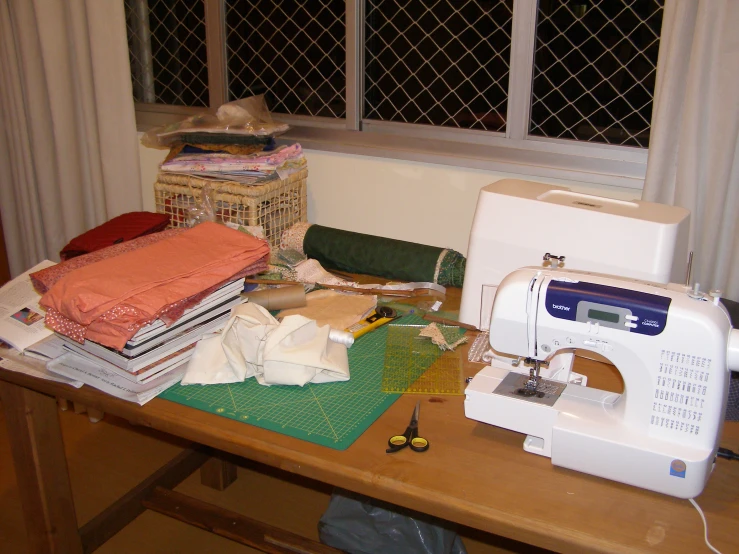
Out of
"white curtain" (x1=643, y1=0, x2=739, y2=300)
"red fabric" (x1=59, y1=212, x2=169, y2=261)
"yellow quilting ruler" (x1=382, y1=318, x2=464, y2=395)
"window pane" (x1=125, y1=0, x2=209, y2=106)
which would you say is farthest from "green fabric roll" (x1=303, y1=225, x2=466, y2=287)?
"window pane" (x1=125, y1=0, x2=209, y2=106)

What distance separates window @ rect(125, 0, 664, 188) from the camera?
2025 millimetres

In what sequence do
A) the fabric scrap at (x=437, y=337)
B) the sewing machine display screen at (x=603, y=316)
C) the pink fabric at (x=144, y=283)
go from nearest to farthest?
the sewing machine display screen at (x=603, y=316)
the pink fabric at (x=144, y=283)
the fabric scrap at (x=437, y=337)

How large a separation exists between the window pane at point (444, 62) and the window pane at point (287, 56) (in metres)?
0.16

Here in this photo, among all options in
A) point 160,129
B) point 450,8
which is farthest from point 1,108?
point 450,8

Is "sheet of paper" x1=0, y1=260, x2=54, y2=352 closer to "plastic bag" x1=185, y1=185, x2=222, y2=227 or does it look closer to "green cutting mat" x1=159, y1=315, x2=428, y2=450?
"green cutting mat" x1=159, y1=315, x2=428, y2=450

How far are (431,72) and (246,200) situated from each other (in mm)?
986

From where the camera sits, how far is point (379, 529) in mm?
1808

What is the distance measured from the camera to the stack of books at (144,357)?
1345 mm

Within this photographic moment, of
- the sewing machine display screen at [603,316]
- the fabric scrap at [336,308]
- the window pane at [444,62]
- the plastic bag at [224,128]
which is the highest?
the window pane at [444,62]

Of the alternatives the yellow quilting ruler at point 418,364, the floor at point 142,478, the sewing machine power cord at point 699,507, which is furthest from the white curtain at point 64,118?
the sewing machine power cord at point 699,507

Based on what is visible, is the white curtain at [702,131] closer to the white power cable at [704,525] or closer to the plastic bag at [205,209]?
the white power cable at [704,525]

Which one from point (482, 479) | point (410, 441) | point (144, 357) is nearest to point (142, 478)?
point (144, 357)

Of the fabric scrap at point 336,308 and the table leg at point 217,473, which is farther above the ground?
the fabric scrap at point 336,308

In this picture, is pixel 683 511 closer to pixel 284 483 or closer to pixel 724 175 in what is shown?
pixel 724 175
